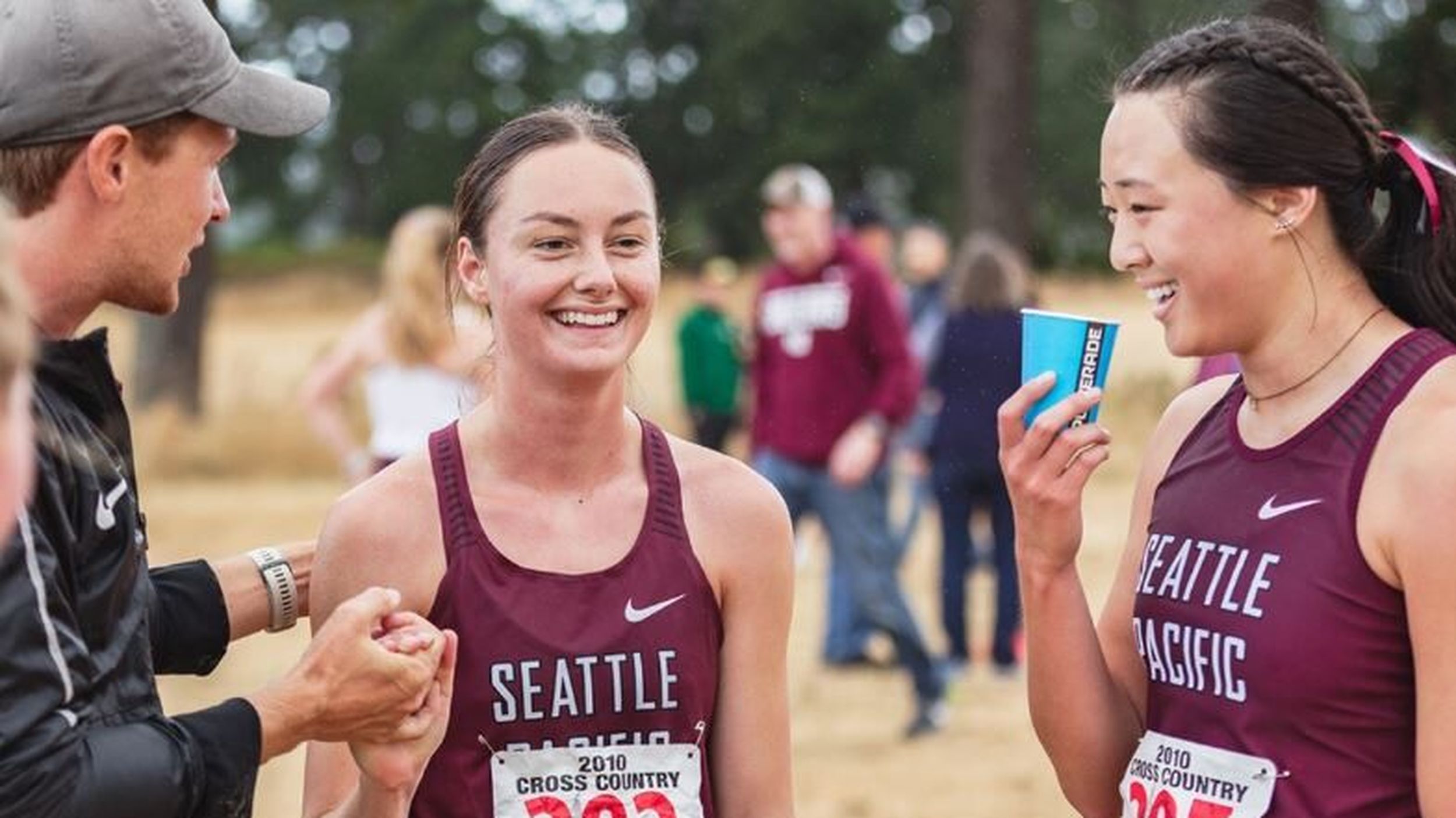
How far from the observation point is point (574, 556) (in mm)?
3031

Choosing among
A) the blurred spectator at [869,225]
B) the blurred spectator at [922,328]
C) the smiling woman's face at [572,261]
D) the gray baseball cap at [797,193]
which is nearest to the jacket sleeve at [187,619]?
the smiling woman's face at [572,261]

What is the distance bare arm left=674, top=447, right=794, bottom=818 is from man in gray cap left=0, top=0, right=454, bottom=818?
0.51 m

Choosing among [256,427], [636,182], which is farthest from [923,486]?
[256,427]

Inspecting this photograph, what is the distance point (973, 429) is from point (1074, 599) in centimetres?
658

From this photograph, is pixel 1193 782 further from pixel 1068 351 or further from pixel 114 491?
pixel 114 491

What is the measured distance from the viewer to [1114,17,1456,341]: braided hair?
8.98ft

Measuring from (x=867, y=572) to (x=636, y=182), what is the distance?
555cm

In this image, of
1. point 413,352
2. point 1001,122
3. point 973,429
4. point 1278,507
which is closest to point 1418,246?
point 1278,507

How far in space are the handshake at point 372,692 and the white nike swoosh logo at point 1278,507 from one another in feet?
3.78

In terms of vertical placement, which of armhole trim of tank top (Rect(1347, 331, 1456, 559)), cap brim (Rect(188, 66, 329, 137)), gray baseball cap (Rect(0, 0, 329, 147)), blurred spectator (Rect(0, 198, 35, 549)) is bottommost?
armhole trim of tank top (Rect(1347, 331, 1456, 559))

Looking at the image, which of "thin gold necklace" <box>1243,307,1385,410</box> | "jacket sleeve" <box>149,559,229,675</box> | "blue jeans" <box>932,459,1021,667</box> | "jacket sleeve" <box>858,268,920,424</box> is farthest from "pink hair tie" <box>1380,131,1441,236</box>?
"blue jeans" <box>932,459,1021,667</box>

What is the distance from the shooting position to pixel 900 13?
54.6 meters

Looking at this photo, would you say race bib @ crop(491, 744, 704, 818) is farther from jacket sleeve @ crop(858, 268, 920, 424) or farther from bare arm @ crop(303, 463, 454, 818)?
jacket sleeve @ crop(858, 268, 920, 424)

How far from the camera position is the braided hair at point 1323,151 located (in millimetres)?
2738
